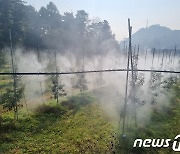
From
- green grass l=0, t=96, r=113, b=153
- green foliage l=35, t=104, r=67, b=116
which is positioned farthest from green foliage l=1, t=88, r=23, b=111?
green foliage l=35, t=104, r=67, b=116

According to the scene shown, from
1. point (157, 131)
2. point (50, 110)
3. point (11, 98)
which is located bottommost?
Result: point (157, 131)

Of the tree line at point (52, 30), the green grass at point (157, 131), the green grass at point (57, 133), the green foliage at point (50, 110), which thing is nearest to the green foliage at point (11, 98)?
the green grass at point (57, 133)

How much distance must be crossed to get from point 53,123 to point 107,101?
8162 millimetres

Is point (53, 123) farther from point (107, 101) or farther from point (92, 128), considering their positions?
point (107, 101)

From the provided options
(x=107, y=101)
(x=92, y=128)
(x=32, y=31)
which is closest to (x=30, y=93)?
(x=107, y=101)

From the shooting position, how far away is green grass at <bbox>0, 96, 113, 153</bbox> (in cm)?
1518

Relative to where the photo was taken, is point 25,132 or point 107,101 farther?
point 107,101

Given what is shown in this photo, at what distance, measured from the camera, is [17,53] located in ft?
123

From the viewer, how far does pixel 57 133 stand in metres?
17.2

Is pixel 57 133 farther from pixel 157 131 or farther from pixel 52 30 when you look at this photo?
pixel 52 30

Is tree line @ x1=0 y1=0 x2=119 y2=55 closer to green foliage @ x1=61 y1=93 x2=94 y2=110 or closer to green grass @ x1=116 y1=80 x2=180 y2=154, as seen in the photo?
green foliage @ x1=61 y1=93 x2=94 y2=110

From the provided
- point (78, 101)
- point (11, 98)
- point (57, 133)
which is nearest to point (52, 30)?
point (78, 101)

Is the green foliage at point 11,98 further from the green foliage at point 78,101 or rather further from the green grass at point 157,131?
the green grass at point 157,131

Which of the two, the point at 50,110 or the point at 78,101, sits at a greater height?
the point at 78,101
